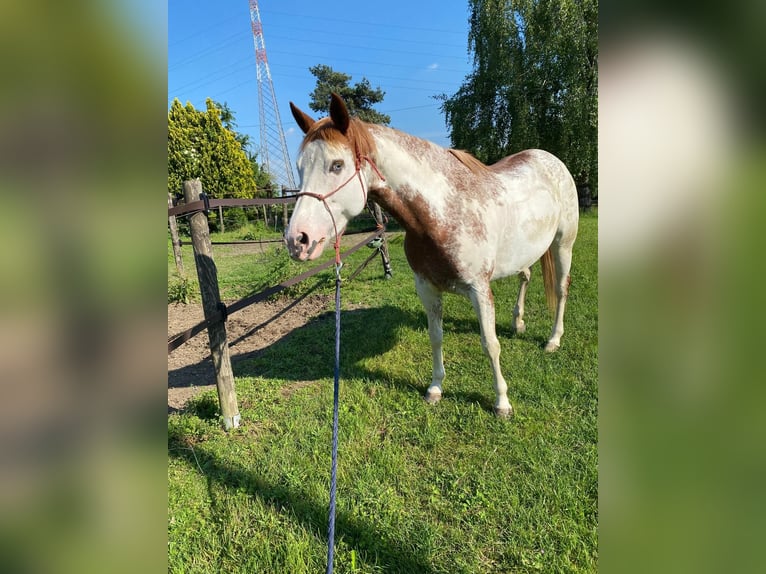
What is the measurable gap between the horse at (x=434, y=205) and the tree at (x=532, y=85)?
821 centimetres

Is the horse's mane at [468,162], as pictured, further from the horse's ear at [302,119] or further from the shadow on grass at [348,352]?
the shadow on grass at [348,352]

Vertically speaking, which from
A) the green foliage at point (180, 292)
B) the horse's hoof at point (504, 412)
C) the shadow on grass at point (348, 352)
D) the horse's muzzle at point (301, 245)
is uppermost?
the horse's muzzle at point (301, 245)

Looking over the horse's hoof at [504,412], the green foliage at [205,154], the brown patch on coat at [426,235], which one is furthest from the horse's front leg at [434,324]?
the green foliage at [205,154]

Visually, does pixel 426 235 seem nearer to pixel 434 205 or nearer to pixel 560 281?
pixel 434 205

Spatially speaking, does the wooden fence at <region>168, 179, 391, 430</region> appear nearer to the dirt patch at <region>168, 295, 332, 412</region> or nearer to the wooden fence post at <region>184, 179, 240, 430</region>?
the wooden fence post at <region>184, 179, 240, 430</region>

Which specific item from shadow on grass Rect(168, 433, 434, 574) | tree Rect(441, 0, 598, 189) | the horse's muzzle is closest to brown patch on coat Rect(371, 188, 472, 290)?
the horse's muzzle

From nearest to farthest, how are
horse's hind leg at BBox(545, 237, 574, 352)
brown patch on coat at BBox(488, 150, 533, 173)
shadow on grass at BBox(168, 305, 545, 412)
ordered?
1. brown patch on coat at BBox(488, 150, 533, 173)
2. shadow on grass at BBox(168, 305, 545, 412)
3. horse's hind leg at BBox(545, 237, 574, 352)

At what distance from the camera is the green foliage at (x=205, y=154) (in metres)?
14.4

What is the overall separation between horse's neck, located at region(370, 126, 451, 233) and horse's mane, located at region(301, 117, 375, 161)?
106 mm

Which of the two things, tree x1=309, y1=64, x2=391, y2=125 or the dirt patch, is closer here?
the dirt patch

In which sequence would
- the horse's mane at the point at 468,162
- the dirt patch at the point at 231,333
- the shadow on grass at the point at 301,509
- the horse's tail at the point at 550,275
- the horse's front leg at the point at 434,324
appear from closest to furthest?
the shadow on grass at the point at 301,509
the horse's mane at the point at 468,162
the horse's front leg at the point at 434,324
the dirt patch at the point at 231,333
the horse's tail at the point at 550,275

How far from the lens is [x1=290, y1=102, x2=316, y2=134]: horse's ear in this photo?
2.30 meters

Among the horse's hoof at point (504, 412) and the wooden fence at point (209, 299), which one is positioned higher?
the wooden fence at point (209, 299)

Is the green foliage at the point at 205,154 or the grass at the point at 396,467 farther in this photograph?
the green foliage at the point at 205,154
